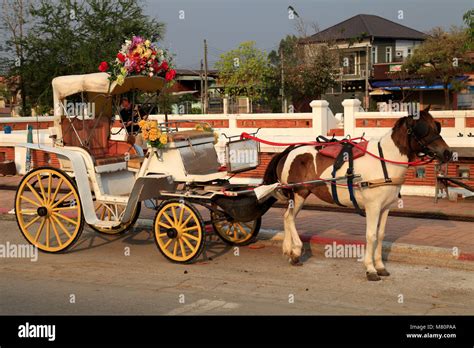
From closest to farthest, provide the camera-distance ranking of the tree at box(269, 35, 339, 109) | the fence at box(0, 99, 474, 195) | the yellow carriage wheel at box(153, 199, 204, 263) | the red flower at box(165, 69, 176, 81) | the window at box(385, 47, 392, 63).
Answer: the yellow carriage wheel at box(153, 199, 204, 263) < the red flower at box(165, 69, 176, 81) < the fence at box(0, 99, 474, 195) < the tree at box(269, 35, 339, 109) < the window at box(385, 47, 392, 63)

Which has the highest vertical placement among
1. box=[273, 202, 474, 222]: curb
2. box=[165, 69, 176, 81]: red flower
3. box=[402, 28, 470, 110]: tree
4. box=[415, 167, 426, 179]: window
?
box=[402, 28, 470, 110]: tree

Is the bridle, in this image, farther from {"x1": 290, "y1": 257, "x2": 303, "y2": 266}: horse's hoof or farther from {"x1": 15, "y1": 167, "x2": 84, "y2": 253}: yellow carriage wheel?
{"x1": 15, "y1": 167, "x2": 84, "y2": 253}: yellow carriage wheel

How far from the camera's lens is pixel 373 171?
350 inches

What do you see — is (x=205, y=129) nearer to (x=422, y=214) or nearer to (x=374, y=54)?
(x=422, y=214)

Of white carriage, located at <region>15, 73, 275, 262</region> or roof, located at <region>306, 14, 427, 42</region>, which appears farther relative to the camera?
roof, located at <region>306, 14, 427, 42</region>

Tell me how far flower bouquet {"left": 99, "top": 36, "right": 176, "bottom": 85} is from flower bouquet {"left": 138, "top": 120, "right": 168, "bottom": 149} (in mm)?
912

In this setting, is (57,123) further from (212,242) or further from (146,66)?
(212,242)

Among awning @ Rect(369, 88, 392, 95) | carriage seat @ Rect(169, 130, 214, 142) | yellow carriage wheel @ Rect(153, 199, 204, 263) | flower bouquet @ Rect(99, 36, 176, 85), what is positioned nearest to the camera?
yellow carriage wheel @ Rect(153, 199, 204, 263)

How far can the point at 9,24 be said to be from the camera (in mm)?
37781

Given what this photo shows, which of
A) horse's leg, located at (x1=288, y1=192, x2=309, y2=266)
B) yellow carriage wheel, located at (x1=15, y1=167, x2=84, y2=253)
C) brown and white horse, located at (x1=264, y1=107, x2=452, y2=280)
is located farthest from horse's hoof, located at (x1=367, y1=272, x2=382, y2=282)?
yellow carriage wheel, located at (x1=15, y1=167, x2=84, y2=253)

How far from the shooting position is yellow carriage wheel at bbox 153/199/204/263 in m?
9.55

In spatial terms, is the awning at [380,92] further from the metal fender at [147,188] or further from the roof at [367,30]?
the metal fender at [147,188]

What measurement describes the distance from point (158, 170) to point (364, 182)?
294cm

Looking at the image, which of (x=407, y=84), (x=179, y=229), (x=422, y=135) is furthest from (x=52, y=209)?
(x=407, y=84)
